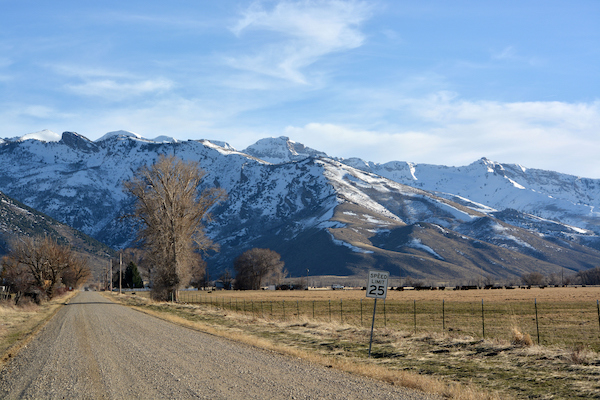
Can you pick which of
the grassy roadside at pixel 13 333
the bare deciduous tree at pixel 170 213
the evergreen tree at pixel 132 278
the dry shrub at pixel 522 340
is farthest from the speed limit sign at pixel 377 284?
the evergreen tree at pixel 132 278

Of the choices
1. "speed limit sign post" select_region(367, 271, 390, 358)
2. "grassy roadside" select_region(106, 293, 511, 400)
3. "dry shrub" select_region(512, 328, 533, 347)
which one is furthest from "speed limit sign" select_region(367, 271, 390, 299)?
"dry shrub" select_region(512, 328, 533, 347)

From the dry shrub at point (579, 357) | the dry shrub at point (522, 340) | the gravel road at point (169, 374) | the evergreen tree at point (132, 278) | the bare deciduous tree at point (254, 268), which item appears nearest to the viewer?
the gravel road at point (169, 374)

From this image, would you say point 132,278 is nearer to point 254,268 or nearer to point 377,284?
point 254,268

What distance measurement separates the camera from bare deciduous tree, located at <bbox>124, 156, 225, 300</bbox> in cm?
5456

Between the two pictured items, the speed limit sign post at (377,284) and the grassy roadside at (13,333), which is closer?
the speed limit sign post at (377,284)

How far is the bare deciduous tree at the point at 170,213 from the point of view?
179 feet

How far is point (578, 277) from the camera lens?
198625mm

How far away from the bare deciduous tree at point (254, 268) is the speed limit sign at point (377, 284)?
133 m

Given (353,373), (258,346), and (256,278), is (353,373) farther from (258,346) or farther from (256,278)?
(256,278)

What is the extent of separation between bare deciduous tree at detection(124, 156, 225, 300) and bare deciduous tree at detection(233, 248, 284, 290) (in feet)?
309

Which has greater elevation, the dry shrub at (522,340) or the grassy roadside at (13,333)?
the dry shrub at (522,340)

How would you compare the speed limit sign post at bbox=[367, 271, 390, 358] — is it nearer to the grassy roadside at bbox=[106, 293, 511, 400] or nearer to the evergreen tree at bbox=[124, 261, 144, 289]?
the grassy roadside at bbox=[106, 293, 511, 400]

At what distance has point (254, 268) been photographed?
15112 cm

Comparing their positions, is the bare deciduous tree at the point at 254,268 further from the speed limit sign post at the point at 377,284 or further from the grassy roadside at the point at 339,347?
the speed limit sign post at the point at 377,284
